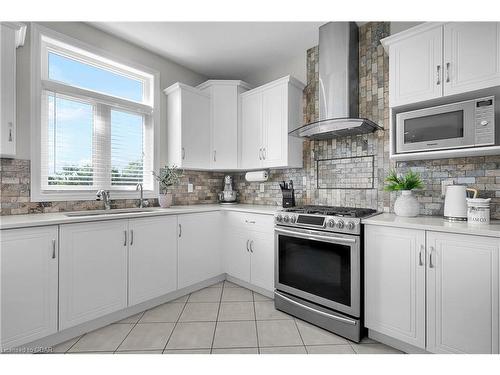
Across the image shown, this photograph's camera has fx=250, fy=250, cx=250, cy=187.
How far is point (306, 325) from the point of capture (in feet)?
7.06

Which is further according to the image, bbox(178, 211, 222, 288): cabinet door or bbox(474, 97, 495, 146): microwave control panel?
bbox(178, 211, 222, 288): cabinet door

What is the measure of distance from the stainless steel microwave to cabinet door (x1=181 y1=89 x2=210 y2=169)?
2211 mm

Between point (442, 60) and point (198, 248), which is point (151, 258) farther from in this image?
point (442, 60)

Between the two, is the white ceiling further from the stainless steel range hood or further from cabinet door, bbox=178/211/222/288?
cabinet door, bbox=178/211/222/288

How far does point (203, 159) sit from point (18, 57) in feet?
6.38

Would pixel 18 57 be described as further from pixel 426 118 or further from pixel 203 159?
pixel 426 118

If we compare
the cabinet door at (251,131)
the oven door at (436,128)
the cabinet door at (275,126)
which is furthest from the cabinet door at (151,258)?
the oven door at (436,128)

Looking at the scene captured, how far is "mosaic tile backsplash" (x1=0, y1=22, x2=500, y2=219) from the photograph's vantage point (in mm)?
2020

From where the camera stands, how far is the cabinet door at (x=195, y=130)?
3123 mm

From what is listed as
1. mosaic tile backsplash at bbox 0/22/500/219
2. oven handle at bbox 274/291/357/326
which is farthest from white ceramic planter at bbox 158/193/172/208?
oven handle at bbox 274/291/357/326

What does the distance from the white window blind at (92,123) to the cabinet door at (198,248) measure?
0.80 m

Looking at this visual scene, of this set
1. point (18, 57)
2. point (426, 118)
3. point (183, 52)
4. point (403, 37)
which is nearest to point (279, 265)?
point (426, 118)

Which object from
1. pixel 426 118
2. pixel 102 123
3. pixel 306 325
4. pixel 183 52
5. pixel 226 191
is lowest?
pixel 306 325

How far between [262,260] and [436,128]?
1.93 meters
